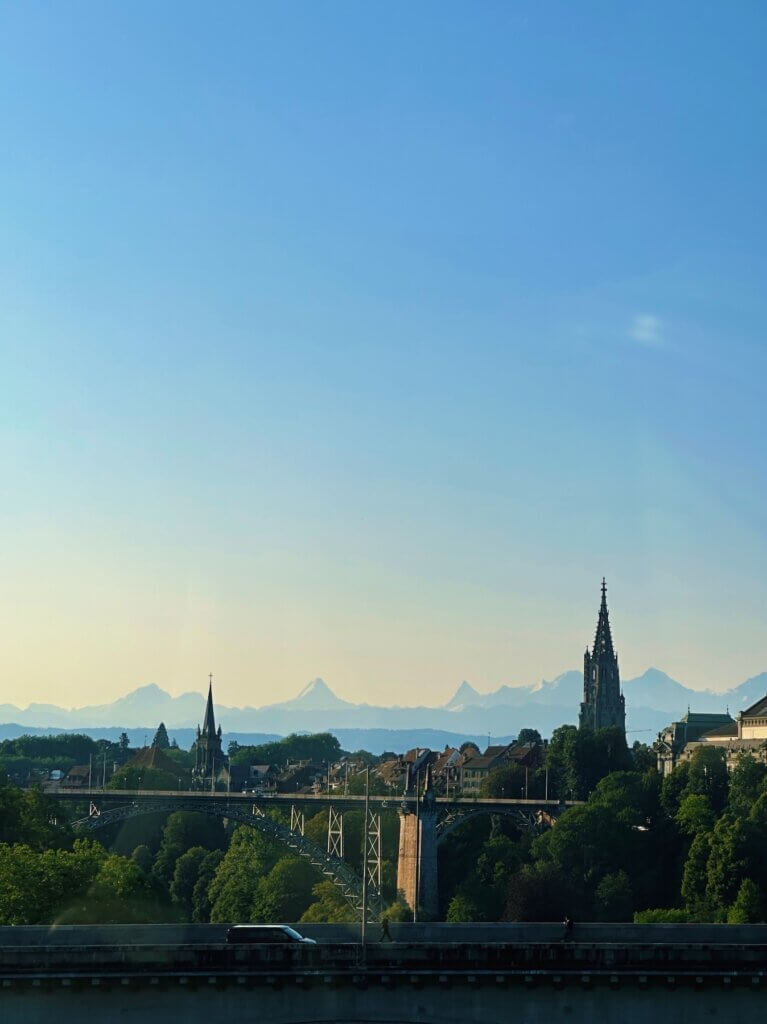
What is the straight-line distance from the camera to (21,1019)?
140 ft

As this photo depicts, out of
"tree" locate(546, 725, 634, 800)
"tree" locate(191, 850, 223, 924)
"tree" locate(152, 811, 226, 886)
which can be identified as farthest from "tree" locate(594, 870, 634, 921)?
"tree" locate(152, 811, 226, 886)

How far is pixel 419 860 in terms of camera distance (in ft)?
371

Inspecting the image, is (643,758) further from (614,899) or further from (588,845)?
(614,899)

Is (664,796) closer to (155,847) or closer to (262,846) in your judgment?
(262,846)

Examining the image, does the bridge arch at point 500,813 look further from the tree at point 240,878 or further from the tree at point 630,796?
the tree at point 240,878

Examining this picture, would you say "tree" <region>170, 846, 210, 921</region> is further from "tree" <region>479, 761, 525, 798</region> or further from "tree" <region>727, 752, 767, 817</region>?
"tree" <region>727, 752, 767, 817</region>

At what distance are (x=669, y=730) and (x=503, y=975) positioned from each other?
154m

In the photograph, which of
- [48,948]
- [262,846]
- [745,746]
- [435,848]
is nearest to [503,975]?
[48,948]

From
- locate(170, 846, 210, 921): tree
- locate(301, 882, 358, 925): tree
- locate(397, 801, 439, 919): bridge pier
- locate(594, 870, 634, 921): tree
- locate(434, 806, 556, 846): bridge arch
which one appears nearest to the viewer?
locate(301, 882, 358, 925): tree

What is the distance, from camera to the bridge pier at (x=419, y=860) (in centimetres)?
11262

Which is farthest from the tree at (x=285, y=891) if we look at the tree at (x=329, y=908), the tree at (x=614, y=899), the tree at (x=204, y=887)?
the tree at (x=614, y=899)

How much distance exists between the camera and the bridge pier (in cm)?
11262

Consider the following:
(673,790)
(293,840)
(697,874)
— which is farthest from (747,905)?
(293,840)

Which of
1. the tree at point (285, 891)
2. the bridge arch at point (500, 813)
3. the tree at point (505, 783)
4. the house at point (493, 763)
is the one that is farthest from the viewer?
the house at point (493, 763)
